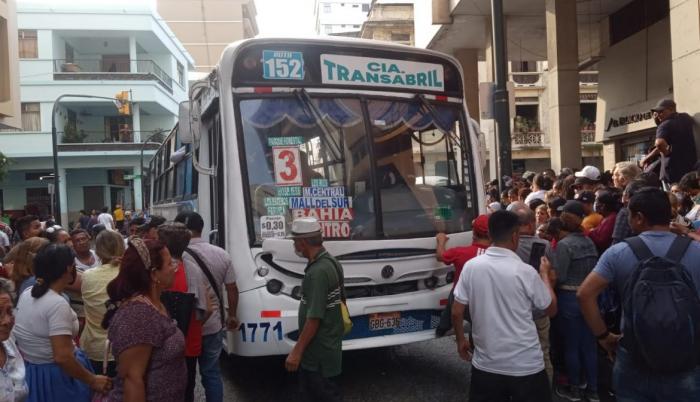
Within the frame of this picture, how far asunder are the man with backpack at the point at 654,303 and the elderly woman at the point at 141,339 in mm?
2202

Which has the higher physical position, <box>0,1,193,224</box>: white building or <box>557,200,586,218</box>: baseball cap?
<box>0,1,193,224</box>: white building

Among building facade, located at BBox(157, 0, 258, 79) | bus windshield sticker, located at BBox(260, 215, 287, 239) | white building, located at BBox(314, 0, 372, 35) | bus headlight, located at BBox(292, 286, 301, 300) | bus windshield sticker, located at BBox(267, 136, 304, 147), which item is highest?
white building, located at BBox(314, 0, 372, 35)

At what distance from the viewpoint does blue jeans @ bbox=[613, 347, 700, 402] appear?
9.80 ft

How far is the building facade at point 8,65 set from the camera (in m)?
20.6

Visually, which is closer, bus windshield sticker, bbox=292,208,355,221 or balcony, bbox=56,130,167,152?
bus windshield sticker, bbox=292,208,355,221

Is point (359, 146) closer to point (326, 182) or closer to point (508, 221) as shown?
point (326, 182)

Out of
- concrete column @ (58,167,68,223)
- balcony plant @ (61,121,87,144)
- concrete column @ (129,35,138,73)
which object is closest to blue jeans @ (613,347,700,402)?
concrete column @ (58,167,68,223)

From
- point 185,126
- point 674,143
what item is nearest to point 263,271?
point 185,126

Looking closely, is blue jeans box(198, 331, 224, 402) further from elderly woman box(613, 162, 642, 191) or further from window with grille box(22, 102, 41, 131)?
window with grille box(22, 102, 41, 131)

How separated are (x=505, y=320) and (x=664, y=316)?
0.89 m

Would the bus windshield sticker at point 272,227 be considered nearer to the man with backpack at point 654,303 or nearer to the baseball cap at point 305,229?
the baseball cap at point 305,229

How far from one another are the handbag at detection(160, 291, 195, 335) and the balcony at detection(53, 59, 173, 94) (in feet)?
108

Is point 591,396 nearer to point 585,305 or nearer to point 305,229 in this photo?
point 585,305

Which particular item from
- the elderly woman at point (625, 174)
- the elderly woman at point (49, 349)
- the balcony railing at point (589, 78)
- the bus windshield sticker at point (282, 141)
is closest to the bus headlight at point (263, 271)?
the bus windshield sticker at point (282, 141)
